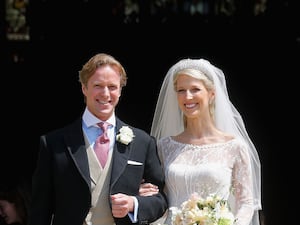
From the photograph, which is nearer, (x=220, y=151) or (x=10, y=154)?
(x=220, y=151)

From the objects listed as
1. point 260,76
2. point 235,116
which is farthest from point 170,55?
point 235,116

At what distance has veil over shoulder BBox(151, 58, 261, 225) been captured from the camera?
477 cm

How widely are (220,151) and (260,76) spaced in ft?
10.8

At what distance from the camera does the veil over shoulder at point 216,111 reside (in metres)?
4.77

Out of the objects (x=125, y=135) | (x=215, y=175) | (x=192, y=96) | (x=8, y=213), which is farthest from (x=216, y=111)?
(x=8, y=213)

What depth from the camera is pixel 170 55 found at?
767 cm

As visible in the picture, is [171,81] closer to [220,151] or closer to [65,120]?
[220,151]

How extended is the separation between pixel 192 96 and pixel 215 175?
0.43 m

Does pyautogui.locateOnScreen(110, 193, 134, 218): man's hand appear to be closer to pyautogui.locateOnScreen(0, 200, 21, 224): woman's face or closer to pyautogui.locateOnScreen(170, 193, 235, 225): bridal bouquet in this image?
pyautogui.locateOnScreen(170, 193, 235, 225): bridal bouquet

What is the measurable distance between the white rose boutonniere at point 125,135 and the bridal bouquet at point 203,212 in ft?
1.32

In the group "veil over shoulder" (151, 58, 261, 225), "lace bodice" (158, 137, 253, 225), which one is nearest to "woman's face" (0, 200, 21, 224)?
"veil over shoulder" (151, 58, 261, 225)

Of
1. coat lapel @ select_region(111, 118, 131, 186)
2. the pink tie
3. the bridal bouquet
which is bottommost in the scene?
the bridal bouquet

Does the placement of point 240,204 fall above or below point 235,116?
below

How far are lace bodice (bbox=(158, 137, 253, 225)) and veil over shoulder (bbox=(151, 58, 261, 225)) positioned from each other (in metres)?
0.21
